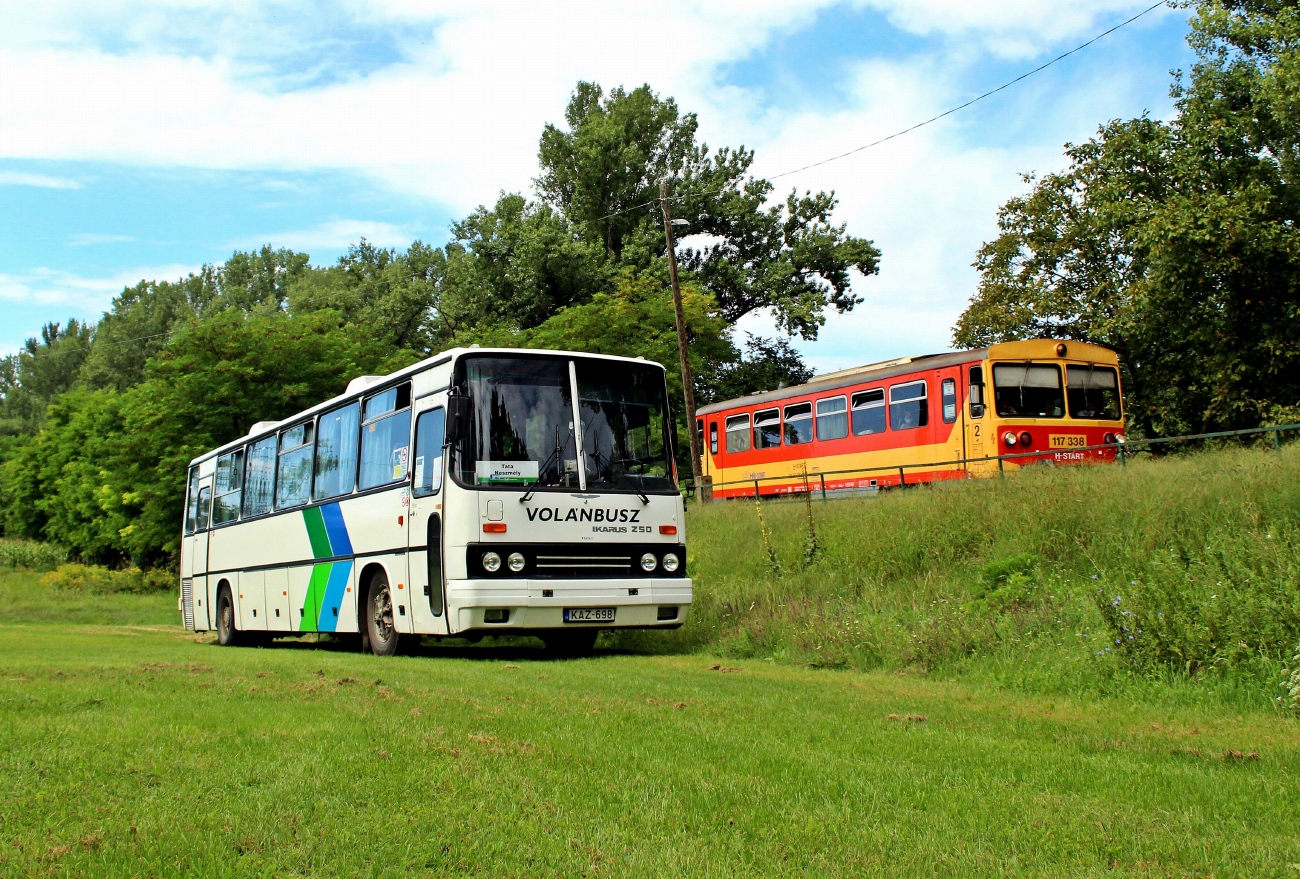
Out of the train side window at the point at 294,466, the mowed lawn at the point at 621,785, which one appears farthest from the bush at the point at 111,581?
the mowed lawn at the point at 621,785

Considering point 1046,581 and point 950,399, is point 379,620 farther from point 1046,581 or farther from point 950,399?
point 950,399

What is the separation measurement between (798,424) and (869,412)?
291cm

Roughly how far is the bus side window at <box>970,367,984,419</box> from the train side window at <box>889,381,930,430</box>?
1.32 meters

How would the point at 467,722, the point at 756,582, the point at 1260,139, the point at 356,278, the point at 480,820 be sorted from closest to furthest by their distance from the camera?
the point at 480,820, the point at 467,722, the point at 756,582, the point at 1260,139, the point at 356,278

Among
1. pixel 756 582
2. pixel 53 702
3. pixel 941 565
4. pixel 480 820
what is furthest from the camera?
pixel 756 582

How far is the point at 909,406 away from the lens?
26.8 metres

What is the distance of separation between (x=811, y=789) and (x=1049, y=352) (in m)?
21.2

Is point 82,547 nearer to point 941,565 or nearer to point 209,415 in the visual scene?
point 209,415

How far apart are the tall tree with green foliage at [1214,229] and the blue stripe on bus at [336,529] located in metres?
21.1

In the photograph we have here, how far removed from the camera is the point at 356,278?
3184 inches

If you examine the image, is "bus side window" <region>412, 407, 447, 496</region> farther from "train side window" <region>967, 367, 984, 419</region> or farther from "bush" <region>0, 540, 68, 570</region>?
"bush" <region>0, 540, 68, 570</region>

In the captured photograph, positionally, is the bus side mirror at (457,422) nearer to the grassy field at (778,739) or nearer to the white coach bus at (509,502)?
the white coach bus at (509,502)

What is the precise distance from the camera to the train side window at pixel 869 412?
1087 inches

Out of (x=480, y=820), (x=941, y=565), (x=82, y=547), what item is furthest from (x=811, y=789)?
(x=82, y=547)
